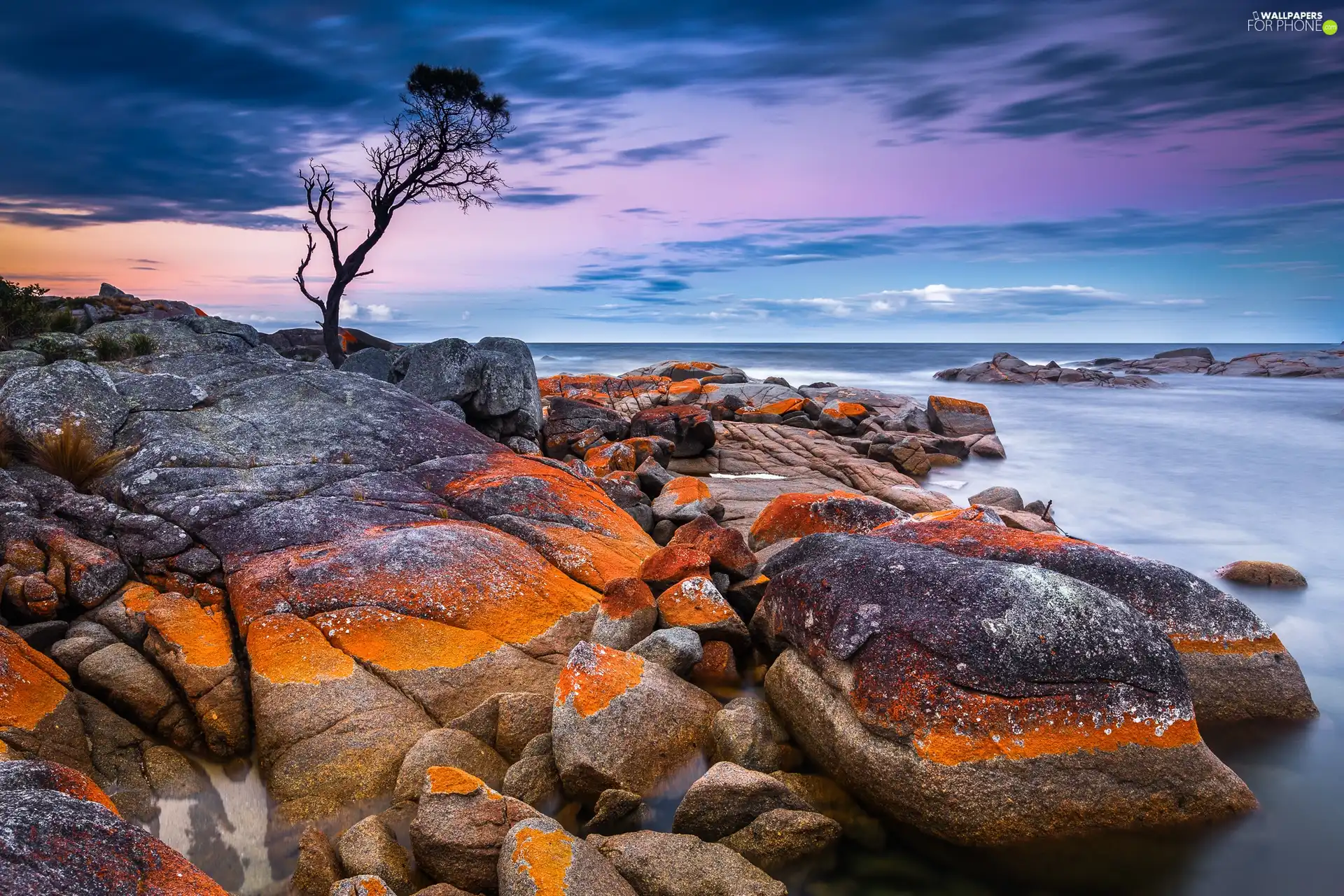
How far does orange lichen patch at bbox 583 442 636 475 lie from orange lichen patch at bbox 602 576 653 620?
745 cm

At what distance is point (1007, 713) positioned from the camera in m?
5.29

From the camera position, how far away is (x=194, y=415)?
31.7ft

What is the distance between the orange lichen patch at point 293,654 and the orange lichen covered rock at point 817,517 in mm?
5620

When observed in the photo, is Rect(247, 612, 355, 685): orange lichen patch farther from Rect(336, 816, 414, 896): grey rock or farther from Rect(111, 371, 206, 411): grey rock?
Rect(111, 371, 206, 411): grey rock

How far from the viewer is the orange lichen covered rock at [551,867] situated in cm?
429

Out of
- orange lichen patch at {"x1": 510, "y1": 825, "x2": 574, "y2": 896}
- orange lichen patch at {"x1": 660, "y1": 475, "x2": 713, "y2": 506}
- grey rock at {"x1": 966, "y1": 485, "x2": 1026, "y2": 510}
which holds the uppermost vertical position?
orange lichen patch at {"x1": 660, "y1": 475, "x2": 713, "y2": 506}

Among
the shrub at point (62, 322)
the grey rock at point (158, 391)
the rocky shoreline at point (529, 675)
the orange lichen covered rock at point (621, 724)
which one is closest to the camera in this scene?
the rocky shoreline at point (529, 675)

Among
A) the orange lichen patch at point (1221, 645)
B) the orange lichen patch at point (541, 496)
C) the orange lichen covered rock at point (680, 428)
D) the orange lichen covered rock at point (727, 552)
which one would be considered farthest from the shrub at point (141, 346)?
the orange lichen patch at point (1221, 645)

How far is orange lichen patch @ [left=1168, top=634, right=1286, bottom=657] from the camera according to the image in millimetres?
6773

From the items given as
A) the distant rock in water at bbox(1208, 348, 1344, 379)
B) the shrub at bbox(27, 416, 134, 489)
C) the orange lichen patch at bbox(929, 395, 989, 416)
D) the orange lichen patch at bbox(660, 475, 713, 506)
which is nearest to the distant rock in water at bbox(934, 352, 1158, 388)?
the distant rock in water at bbox(1208, 348, 1344, 379)

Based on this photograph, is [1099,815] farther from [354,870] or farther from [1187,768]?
[354,870]

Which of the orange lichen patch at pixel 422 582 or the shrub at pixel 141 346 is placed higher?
the shrub at pixel 141 346

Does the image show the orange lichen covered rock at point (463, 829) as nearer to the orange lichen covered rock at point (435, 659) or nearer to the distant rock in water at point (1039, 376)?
the orange lichen covered rock at point (435, 659)

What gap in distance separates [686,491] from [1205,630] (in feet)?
24.5
